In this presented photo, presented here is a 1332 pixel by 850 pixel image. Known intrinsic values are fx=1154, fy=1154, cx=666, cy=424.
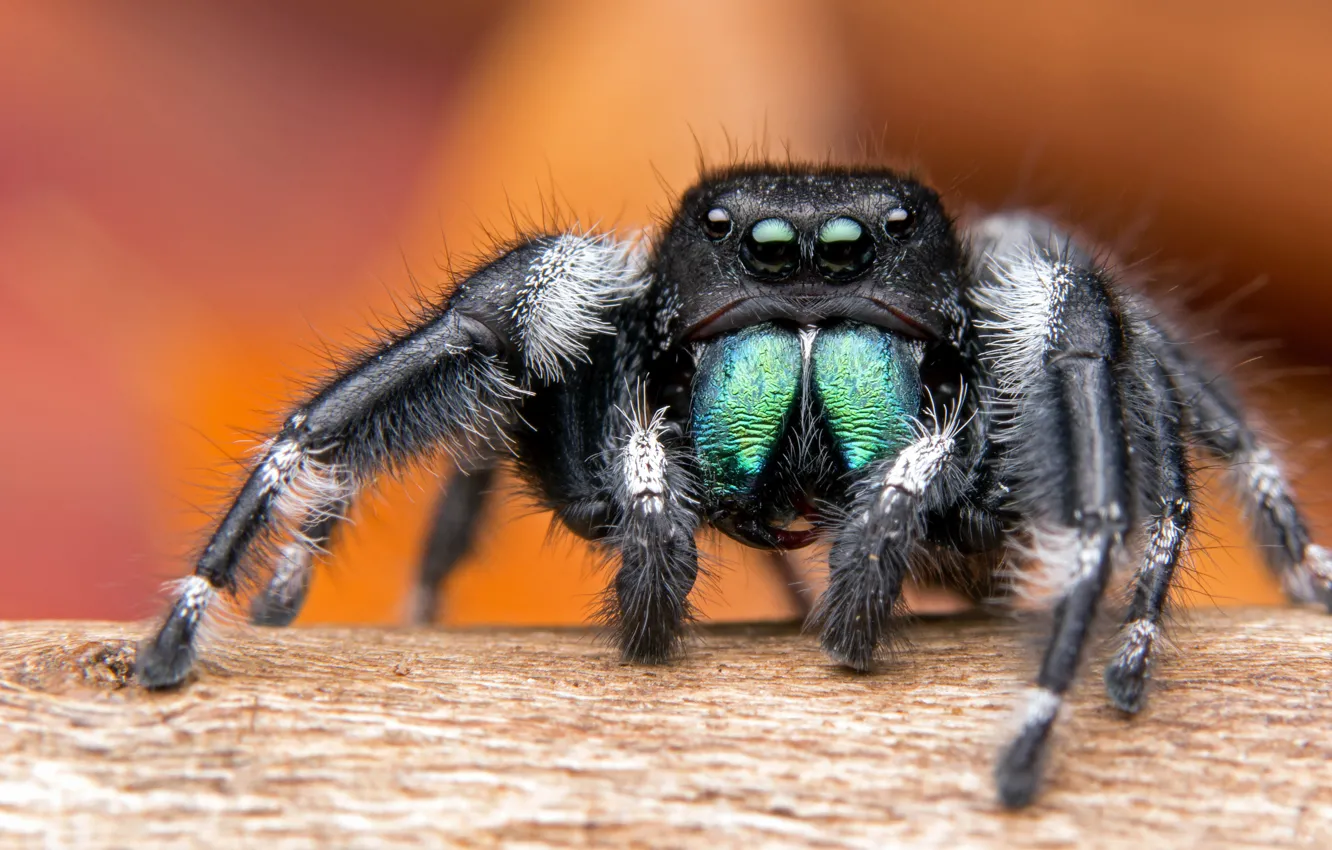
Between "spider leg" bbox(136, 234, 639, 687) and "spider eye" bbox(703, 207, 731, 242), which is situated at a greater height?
"spider eye" bbox(703, 207, 731, 242)

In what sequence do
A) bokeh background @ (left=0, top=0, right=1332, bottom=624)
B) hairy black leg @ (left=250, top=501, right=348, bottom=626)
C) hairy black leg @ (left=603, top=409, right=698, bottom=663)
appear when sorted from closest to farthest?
hairy black leg @ (left=603, top=409, right=698, bottom=663), hairy black leg @ (left=250, top=501, right=348, bottom=626), bokeh background @ (left=0, top=0, right=1332, bottom=624)

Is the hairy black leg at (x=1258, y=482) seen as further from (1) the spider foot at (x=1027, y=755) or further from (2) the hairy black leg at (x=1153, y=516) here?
(1) the spider foot at (x=1027, y=755)

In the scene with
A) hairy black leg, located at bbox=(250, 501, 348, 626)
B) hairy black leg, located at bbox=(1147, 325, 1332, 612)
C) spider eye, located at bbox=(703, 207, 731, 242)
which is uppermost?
spider eye, located at bbox=(703, 207, 731, 242)

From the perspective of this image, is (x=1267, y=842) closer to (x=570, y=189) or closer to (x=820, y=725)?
(x=820, y=725)

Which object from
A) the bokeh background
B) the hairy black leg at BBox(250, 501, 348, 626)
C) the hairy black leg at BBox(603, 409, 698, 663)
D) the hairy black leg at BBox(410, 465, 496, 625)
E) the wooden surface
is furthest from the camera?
the bokeh background

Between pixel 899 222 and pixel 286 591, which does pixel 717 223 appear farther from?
pixel 286 591

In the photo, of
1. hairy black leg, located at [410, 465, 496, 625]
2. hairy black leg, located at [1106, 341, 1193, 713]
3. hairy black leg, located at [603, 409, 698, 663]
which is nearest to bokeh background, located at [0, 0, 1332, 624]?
hairy black leg, located at [410, 465, 496, 625]

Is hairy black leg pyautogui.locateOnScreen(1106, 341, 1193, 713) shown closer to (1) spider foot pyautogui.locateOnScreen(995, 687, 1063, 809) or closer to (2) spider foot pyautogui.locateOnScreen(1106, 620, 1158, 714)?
(2) spider foot pyautogui.locateOnScreen(1106, 620, 1158, 714)

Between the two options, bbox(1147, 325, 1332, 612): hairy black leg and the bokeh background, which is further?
the bokeh background

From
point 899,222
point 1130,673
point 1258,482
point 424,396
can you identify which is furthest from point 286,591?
point 1258,482
